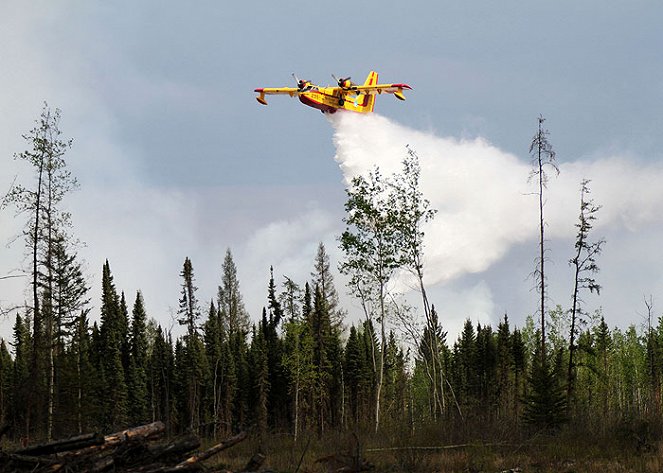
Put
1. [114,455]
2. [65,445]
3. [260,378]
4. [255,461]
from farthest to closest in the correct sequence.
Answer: [260,378] < [255,461] < [65,445] < [114,455]

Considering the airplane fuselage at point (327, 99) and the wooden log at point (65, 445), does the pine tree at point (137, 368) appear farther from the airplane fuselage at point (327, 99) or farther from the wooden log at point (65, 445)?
the wooden log at point (65, 445)

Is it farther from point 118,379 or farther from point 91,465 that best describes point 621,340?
point 91,465

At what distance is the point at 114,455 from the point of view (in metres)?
9.09

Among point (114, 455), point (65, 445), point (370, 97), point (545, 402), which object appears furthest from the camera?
point (370, 97)

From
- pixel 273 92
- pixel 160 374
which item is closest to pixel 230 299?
pixel 160 374

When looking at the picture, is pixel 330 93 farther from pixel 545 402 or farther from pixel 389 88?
pixel 545 402

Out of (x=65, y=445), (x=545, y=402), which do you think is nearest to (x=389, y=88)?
(x=545, y=402)

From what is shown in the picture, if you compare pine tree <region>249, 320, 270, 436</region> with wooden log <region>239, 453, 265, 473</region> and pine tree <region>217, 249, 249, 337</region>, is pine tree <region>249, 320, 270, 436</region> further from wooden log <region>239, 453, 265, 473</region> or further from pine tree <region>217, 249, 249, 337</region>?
wooden log <region>239, 453, 265, 473</region>

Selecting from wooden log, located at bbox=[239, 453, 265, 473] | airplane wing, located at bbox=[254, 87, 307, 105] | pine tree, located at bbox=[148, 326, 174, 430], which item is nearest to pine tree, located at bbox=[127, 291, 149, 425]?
pine tree, located at bbox=[148, 326, 174, 430]

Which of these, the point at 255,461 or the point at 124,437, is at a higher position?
the point at 124,437

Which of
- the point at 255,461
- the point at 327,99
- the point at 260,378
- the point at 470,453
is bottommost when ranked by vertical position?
the point at 260,378

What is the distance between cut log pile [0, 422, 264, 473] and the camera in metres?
8.99

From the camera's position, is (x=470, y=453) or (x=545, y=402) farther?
(x=545, y=402)

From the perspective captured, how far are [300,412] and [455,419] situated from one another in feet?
Answer: 135
